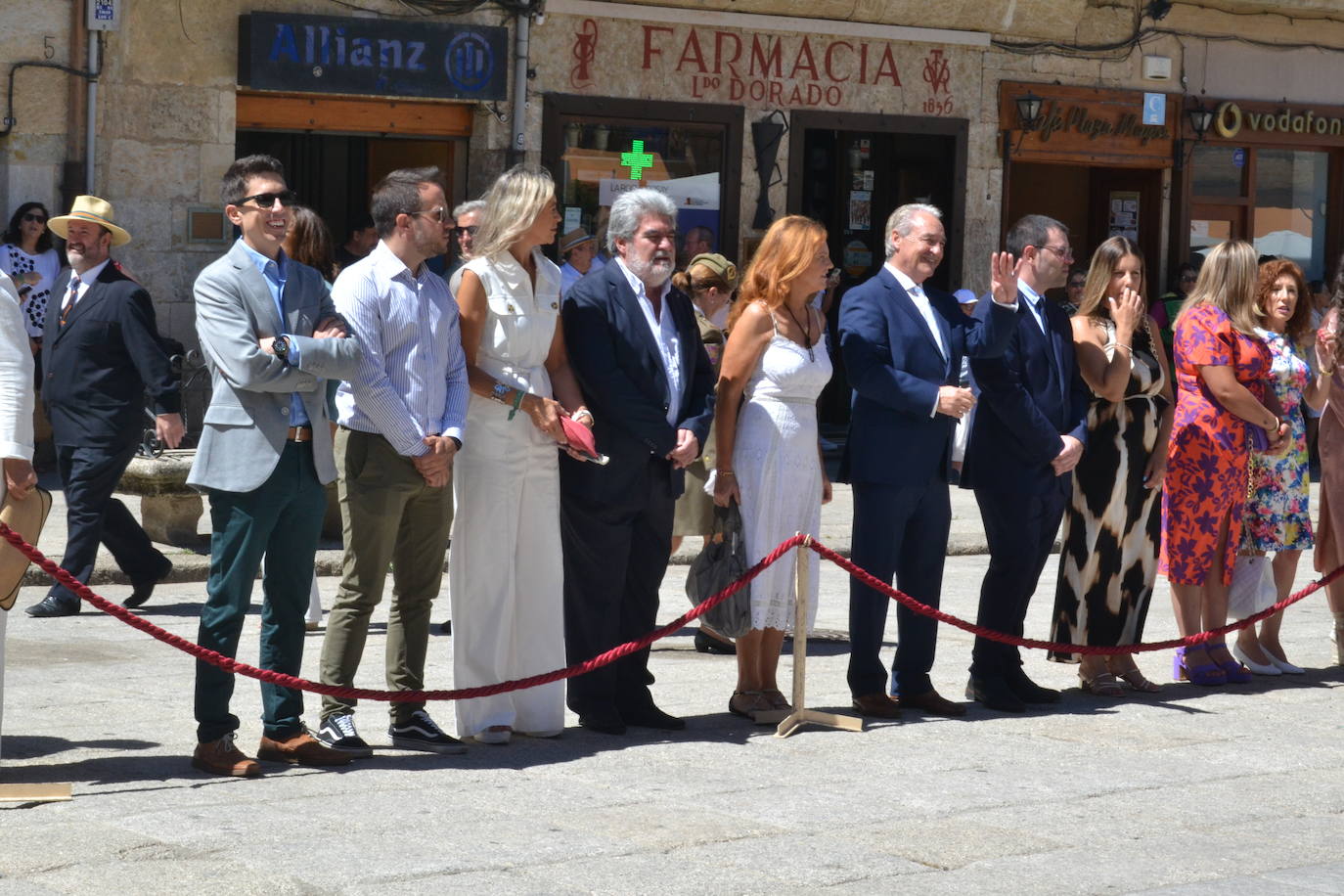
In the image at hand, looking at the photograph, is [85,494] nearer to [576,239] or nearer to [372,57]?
[576,239]

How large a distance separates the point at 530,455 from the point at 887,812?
1797mm

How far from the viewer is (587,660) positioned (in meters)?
7.56

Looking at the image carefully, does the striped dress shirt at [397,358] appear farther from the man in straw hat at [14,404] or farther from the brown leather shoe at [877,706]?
the brown leather shoe at [877,706]

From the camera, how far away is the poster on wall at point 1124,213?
20781 mm

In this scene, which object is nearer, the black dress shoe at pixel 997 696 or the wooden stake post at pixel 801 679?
the wooden stake post at pixel 801 679

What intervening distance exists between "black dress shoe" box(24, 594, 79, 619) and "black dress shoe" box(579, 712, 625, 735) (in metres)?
3.59

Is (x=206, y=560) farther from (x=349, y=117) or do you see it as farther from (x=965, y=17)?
(x=965, y=17)

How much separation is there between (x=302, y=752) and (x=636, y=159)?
36.5ft

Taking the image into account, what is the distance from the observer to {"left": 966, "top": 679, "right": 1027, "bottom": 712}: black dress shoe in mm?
8320

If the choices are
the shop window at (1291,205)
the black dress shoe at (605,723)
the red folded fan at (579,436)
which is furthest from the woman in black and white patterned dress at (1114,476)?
the shop window at (1291,205)

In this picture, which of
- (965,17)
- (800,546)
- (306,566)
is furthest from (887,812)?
(965,17)

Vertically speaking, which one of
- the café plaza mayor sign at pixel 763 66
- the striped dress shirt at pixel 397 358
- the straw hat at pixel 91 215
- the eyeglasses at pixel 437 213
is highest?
the café plaza mayor sign at pixel 763 66

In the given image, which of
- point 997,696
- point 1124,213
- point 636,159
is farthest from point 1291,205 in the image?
point 997,696

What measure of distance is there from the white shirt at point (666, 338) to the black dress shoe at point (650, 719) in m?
1.04
